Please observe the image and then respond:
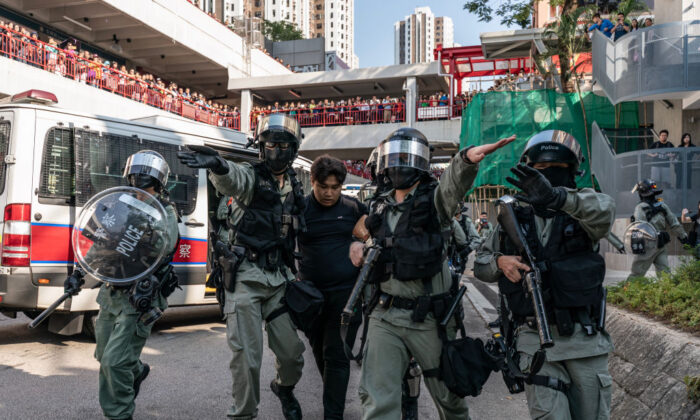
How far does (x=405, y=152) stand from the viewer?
3.50m

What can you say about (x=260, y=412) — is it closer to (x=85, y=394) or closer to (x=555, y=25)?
(x=85, y=394)

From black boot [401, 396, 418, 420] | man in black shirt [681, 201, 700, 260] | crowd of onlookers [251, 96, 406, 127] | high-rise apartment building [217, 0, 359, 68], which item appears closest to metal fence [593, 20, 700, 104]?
man in black shirt [681, 201, 700, 260]

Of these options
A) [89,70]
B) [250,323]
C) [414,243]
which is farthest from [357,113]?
[414,243]

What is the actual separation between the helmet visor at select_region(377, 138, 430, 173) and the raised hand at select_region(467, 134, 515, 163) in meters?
0.51

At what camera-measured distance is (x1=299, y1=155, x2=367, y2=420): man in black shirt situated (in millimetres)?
4445

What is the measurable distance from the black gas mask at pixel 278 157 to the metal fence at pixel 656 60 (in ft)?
37.9

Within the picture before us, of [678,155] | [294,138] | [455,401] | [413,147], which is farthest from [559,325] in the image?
[678,155]

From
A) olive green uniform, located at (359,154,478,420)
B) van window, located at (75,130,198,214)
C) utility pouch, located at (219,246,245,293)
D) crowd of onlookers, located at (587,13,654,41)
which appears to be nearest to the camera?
olive green uniform, located at (359,154,478,420)

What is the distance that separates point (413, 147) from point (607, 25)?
15.4 m

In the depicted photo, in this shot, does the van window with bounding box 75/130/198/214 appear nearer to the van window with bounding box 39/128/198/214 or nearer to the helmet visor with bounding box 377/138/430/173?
the van window with bounding box 39/128/198/214

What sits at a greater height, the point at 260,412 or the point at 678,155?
the point at 678,155

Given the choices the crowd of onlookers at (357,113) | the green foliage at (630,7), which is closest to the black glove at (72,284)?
the green foliage at (630,7)

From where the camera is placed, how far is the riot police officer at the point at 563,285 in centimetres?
292

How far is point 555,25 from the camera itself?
19.4 meters
